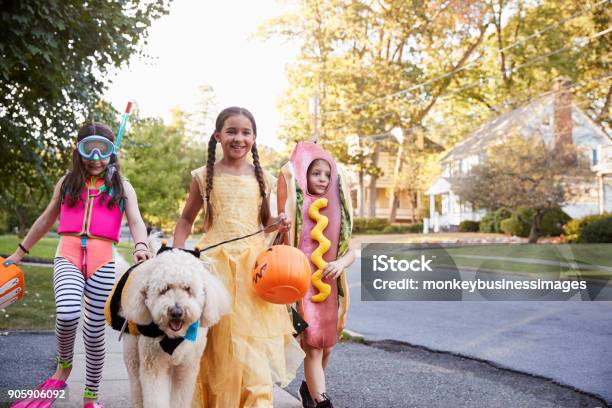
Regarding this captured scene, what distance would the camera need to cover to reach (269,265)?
3.66 meters

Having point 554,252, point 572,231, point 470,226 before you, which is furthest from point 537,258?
point 470,226

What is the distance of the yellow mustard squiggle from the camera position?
171 inches

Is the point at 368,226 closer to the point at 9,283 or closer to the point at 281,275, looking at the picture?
the point at 9,283

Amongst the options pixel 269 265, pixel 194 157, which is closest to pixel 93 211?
pixel 269 265

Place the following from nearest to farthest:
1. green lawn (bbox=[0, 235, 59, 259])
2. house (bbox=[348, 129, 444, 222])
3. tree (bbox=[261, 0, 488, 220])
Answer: green lawn (bbox=[0, 235, 59, 259]) < tree (bbox=[261, 0, 488, 220]) < house (bbox=[348, 129, 444, 222])

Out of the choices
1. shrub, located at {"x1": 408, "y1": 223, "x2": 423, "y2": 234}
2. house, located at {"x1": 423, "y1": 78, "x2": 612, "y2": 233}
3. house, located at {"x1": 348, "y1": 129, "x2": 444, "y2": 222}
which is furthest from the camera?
shrub, located at {"x1": 408, "y1": 223, "x2": 423, "y2": 234}

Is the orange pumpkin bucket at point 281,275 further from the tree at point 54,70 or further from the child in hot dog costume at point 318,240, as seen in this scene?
the tree at point 54,70

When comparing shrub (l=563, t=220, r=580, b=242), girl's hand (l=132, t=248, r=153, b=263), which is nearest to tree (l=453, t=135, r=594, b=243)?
shrub (l=563, t=220, r=580, b=242)

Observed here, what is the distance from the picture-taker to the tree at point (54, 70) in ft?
31.2

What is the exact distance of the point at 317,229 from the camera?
173 inches

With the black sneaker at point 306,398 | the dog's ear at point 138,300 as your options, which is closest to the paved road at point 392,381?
the black sneaker at point 306,398

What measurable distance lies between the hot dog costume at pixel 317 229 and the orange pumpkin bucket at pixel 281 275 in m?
0.56

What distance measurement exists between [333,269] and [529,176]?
22304 mm

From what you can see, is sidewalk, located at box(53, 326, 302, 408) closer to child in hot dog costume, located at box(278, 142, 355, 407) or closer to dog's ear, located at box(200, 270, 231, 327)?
child in hot dog costume, located at box(278, 142, 355, 407)
